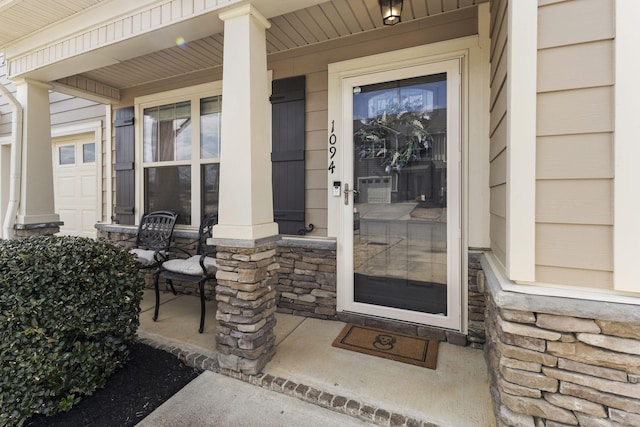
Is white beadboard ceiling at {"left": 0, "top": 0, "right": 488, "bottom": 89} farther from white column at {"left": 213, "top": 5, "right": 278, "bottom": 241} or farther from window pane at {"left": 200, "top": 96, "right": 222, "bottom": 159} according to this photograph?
white column at {"left": 213, "top": 5, "right": 278, "bottom": 241}

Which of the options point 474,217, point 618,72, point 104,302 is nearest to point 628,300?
point 618,72

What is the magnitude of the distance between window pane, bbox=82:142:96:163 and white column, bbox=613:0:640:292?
5407mm

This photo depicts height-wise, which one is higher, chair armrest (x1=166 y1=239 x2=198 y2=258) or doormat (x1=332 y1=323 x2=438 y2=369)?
chair armrest (x1=166 y1=239 x2=198 y2=258)

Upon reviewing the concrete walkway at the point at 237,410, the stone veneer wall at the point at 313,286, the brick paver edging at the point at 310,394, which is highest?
the stone veneer wall at the point at 313,286

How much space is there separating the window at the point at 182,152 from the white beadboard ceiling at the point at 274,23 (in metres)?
0.36

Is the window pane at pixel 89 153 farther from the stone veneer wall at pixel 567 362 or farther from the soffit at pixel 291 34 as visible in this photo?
the stone veneer wall at pixel 567 362

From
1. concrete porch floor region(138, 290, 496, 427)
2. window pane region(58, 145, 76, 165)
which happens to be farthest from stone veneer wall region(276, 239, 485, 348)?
window pane region(58, 145, 76, 165)

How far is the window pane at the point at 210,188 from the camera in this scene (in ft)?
10.9

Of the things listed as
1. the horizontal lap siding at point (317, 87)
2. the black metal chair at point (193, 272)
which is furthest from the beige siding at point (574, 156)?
the black metal chair at point (193, 272)

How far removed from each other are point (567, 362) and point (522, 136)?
0.99 m

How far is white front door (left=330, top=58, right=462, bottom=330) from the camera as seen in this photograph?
7.69 ft

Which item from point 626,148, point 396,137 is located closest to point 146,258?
point 396,137

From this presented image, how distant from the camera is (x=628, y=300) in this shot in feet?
3.80

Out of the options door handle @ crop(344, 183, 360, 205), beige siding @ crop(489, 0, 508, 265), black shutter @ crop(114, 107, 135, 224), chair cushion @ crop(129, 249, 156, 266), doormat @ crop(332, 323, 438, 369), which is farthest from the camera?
black shutter @ crop(114, 107, 135, 224)
